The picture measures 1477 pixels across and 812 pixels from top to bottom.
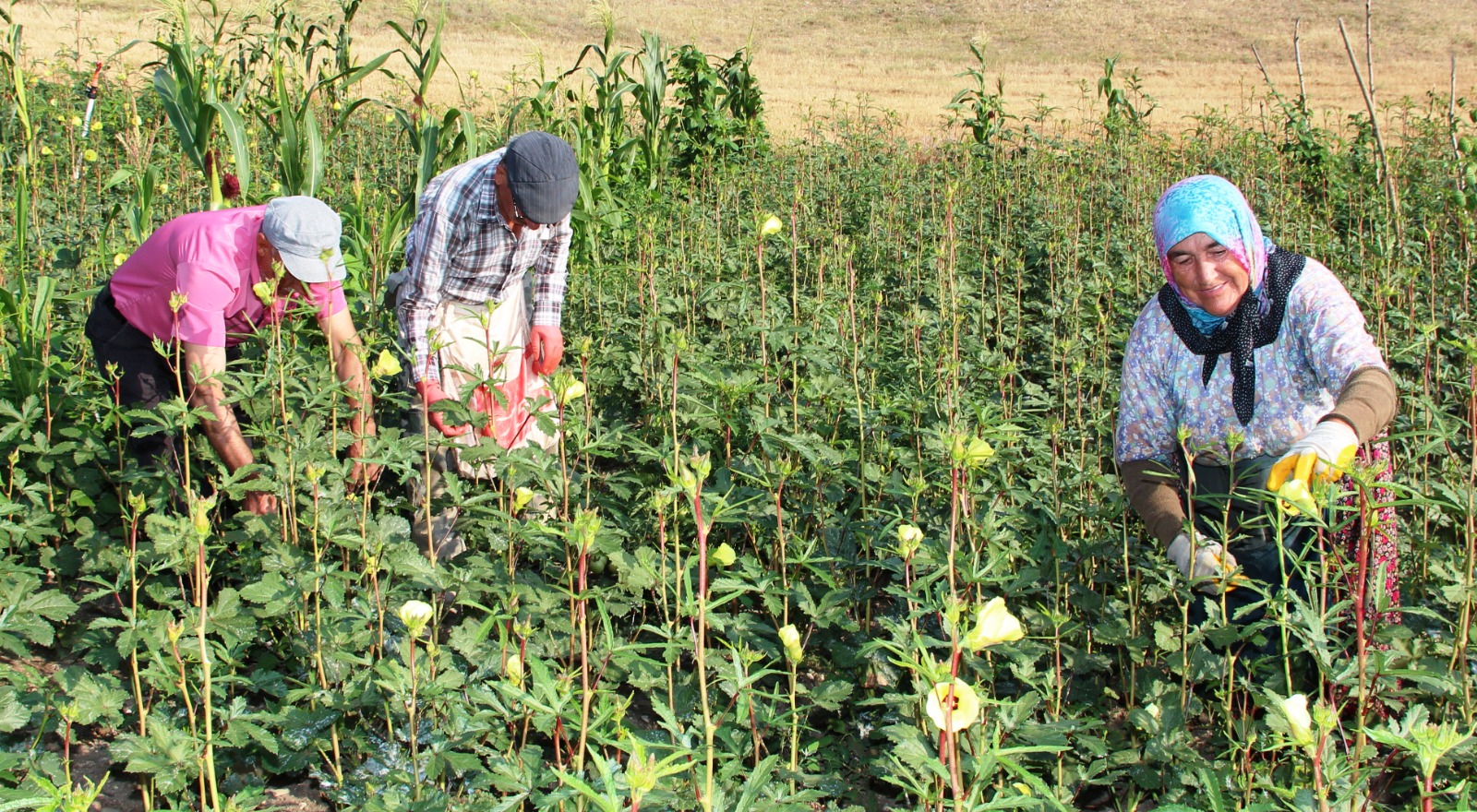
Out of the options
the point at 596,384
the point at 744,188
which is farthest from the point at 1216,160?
the point at 596,384

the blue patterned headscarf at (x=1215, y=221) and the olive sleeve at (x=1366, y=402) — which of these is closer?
the olive sleeve at (x=1366, y=402)

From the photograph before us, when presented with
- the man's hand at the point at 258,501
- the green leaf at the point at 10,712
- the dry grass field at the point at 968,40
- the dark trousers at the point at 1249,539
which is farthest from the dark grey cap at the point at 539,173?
the dry grass field at the point at 968,40

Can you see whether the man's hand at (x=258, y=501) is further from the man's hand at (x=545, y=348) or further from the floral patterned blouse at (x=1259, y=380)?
the floral patterned blouse at (x=1259, y=380)

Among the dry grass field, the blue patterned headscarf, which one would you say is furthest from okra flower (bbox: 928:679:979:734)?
the dry grass field

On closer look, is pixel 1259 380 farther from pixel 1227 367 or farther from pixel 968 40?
pixel 968 40

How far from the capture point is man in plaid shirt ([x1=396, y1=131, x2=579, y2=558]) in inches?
126

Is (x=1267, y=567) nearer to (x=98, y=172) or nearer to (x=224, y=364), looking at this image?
(x=224, y=364)

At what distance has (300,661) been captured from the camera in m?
2.44

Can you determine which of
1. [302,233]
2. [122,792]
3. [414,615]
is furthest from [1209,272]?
[122,792]

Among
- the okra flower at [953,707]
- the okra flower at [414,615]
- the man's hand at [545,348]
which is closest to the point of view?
the okra flower at [953,707]

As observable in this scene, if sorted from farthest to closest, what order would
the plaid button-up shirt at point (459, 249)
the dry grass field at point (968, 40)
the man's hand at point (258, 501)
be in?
1. the dry grass field at point (968, 40)
2. the plaid button-up shirt at point (459, 249)
3. the man's hand at point (258, 501)

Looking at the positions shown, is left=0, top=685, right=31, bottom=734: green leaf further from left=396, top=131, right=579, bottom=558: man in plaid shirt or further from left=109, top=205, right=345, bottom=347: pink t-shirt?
left=396, top=131, right=579, bottom=558: man in plaid shirt

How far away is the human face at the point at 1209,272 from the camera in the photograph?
256 cm

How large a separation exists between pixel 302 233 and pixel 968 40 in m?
16.9
